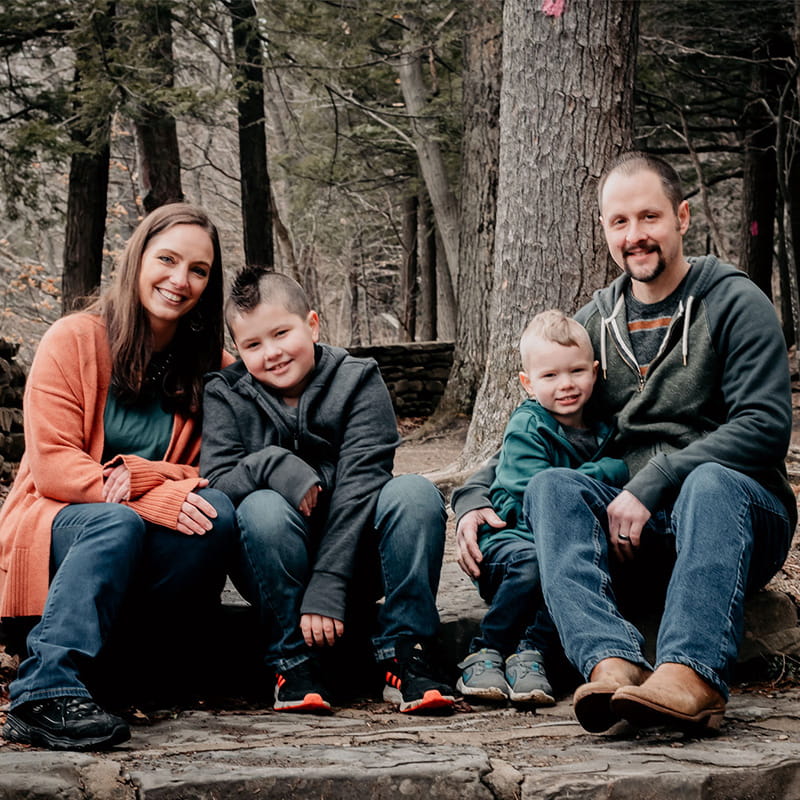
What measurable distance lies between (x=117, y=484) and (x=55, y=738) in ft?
2.43

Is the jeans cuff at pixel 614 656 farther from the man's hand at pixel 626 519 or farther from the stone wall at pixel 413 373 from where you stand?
the stone wall at pixel 413 373

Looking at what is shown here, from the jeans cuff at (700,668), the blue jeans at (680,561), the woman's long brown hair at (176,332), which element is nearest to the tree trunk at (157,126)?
the woman's long brown hair at (176,332)

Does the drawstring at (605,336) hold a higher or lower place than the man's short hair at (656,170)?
lower

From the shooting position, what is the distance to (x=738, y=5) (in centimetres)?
1156

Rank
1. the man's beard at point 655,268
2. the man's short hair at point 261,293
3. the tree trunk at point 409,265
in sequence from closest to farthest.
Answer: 1. the man's beard at point 655,268
2. the man's short hair at point 261,293
3. the tree trunk at point 409,265

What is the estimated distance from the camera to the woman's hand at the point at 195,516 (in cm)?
271

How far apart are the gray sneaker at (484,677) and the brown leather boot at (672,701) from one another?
57 centimetres

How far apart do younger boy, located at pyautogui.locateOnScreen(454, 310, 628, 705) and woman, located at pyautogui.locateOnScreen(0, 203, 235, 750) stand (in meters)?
0.82

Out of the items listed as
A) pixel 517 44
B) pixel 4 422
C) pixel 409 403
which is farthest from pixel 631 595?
pixel 409 403

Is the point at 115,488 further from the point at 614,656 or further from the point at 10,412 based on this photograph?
the point at 10,412

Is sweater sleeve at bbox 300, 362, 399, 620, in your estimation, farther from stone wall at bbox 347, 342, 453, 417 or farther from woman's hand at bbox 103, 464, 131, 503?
stone wall at bbox 347, 342, 453, 417

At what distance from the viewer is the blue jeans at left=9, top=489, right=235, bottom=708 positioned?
239 cm

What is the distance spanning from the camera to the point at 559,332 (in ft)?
10.1

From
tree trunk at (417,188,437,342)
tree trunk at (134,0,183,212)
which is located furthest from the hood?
tree trunk at (417,188,437,342)
